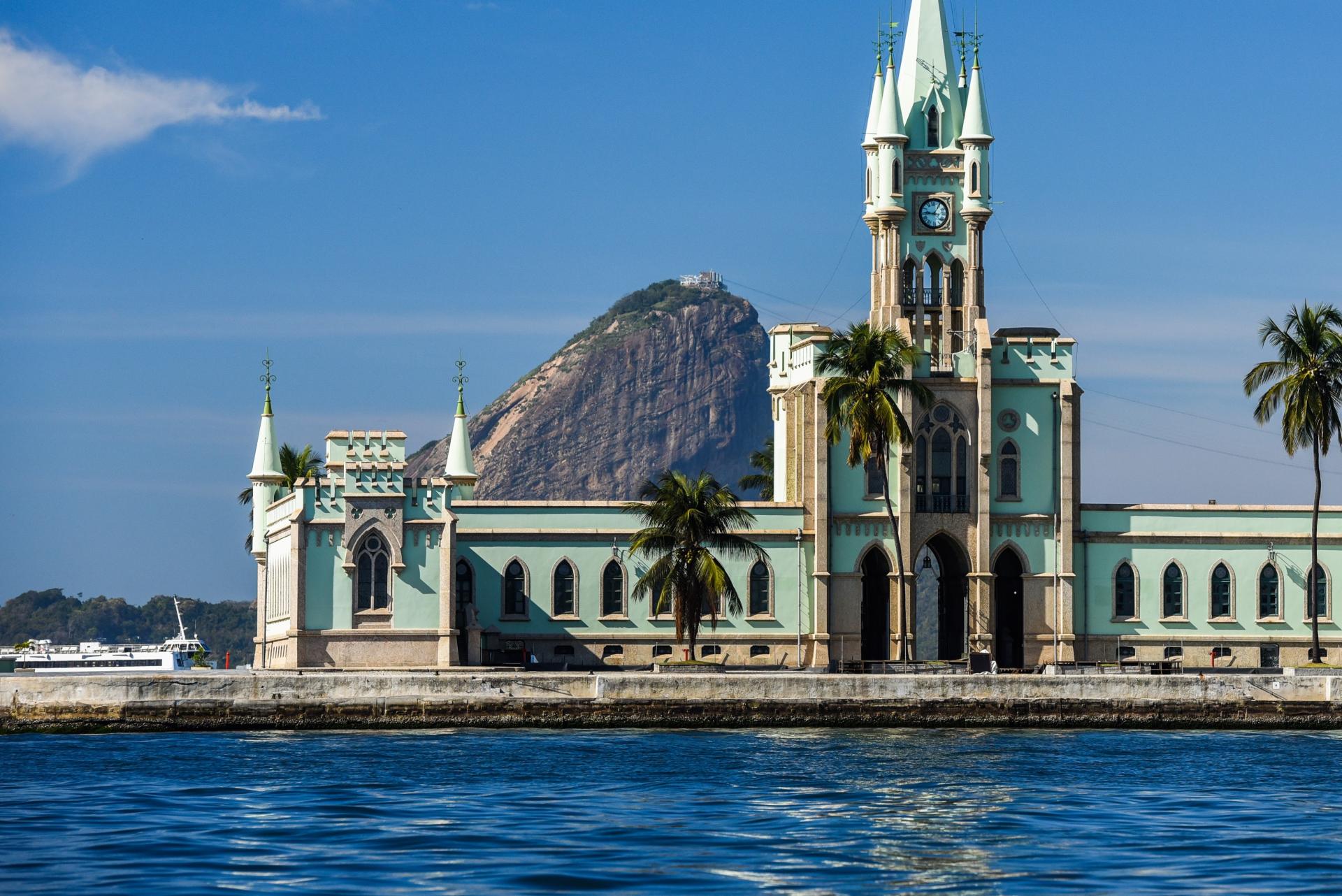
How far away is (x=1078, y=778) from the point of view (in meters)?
46.4

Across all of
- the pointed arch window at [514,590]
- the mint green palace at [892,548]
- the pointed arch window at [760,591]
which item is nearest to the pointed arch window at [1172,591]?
the mint green palace at [892,548]

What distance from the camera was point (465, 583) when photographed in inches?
2867

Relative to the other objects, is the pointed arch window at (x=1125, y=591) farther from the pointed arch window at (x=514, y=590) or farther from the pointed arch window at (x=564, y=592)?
the pointed arch window at (x=514, y=590)

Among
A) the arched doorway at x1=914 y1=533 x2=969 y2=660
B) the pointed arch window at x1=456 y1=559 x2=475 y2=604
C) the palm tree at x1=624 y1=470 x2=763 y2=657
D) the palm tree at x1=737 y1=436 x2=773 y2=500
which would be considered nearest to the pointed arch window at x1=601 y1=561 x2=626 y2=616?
the palm tree at x1=624 y1=470 x2=763 y2=657

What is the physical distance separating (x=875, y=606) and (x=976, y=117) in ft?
58.5

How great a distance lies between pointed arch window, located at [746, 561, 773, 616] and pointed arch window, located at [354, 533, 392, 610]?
40.7 ft

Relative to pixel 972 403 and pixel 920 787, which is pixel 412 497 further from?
pixel 920 787

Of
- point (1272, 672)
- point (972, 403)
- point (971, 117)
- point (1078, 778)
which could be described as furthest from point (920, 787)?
point (971, 117)

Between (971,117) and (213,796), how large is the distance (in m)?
45.3

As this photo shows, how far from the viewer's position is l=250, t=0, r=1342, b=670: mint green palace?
230ft

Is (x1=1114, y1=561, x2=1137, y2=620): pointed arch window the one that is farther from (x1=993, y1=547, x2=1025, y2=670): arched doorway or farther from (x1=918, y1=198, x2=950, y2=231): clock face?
(x1=918, y1=198, x2=950, y2=231): clock face

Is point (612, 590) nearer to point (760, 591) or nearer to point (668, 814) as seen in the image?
point (760, 591)

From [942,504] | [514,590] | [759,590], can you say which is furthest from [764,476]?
[514,590]

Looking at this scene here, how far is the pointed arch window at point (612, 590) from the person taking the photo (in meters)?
73.4
